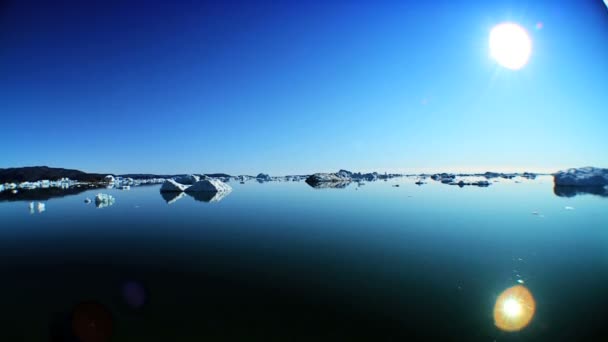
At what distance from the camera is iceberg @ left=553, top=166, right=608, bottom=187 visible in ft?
106

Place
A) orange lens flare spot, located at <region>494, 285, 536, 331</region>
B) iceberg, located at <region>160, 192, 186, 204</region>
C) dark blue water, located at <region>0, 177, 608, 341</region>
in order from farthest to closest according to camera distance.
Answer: iceberg, located at <region>160, 192, 186, 204</region> < orange lens flare spot, located at <region>494, 285, 536, 331</region> < dark blue water, located at <region>0, 177, 608, 341</region>

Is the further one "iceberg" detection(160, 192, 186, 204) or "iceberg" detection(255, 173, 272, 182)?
"iceberg" detection(255, 173, 272, 182)

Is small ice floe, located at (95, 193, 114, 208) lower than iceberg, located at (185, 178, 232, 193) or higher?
lower

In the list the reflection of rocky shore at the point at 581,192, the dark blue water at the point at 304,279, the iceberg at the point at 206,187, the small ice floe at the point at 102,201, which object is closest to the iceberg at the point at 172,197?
the iceberg at the point at 206,187

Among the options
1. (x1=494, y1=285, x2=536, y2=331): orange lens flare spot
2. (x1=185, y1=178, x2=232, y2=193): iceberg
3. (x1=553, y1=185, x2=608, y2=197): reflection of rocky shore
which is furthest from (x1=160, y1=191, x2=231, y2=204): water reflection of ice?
(x1=553, y1=185, x2=608, y2=197): reflection of rocky shore

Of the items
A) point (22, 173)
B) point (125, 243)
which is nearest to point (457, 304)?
point (125, 243)

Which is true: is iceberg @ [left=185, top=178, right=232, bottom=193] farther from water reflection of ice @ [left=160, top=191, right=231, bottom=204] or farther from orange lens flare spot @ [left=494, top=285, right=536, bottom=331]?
orange lens flare spot @ [left=494, top=285, right=536, bottom=331]

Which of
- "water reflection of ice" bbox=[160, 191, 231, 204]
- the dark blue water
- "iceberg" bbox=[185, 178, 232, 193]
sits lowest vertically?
the dark blue water

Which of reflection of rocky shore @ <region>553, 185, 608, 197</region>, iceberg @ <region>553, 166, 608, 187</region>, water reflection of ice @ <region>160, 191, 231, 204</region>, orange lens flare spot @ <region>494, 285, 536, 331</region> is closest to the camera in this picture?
orange lens flare spot @ <region>494, 285, 536, 331</region>

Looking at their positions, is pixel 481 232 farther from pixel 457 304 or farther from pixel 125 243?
pixel 125 243

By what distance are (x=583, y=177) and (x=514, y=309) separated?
4106 centimetres

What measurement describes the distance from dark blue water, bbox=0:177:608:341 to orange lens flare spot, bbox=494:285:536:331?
11cm

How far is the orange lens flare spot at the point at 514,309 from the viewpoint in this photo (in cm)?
420

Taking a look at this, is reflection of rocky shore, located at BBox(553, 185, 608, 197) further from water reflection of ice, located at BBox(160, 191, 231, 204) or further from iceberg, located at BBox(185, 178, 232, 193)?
iceberg, located at BBox(185, 178, 232, 193)
